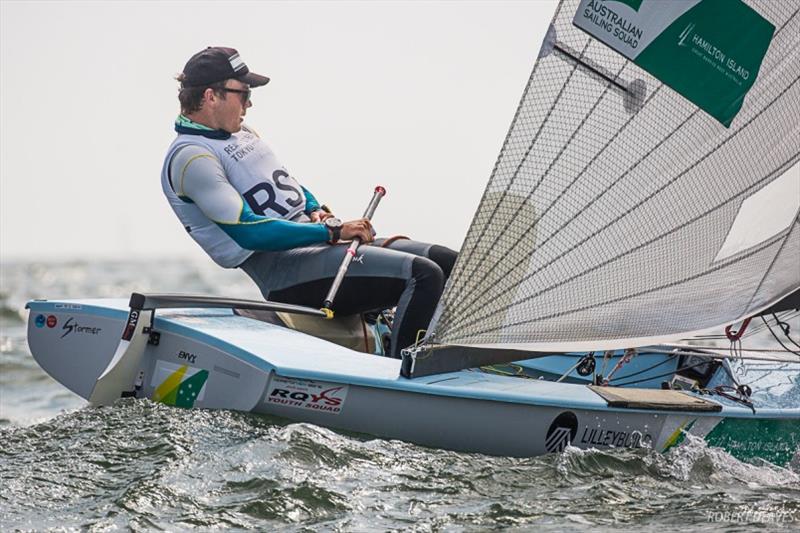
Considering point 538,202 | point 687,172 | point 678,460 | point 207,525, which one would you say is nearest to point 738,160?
point 687,172

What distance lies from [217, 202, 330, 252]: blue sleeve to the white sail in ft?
2.36

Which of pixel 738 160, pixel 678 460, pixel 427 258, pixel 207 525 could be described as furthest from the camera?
Answer: pixel 427 258

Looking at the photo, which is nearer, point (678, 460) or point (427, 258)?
point (678, 460)

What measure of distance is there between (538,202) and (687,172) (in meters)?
0.55

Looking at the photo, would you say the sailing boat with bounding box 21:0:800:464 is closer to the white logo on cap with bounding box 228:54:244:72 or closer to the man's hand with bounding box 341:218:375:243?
the man's hand with bounding box 341:218:375:243

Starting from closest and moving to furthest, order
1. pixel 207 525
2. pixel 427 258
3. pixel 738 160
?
1. pixel 207 525
2. pixel 738 160
3. pixel 427 258

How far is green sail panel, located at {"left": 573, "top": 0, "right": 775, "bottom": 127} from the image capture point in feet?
13.0

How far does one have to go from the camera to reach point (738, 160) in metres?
4.21

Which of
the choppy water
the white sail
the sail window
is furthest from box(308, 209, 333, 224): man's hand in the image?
the sail window

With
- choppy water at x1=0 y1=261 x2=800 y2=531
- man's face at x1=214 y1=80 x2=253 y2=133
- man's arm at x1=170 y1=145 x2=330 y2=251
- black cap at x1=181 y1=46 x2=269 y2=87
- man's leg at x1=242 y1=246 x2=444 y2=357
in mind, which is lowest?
choppy water at x1=0 y1=261 x2=800 y2=531

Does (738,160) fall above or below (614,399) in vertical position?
above

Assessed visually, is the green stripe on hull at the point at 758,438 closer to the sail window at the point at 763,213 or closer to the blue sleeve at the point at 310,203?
the sail window at the point at 763,213

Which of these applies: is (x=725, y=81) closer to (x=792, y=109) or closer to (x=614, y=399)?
(x=792, y=109)

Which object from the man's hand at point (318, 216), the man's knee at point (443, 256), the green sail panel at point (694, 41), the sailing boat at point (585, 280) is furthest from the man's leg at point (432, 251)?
the green sail panel at point (694, 41)
